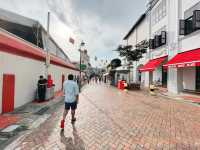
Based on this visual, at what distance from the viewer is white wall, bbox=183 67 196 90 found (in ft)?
52.6

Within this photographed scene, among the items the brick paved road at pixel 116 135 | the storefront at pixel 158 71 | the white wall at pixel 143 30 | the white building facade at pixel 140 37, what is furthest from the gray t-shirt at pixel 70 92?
the white wall at pixel 143 30

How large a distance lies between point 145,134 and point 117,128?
1.00m

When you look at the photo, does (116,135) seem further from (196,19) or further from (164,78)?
(164,78)

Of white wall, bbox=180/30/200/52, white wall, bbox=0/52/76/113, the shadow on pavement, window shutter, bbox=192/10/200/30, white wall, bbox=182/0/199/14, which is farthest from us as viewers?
white wall, bbox=182/0/199/14

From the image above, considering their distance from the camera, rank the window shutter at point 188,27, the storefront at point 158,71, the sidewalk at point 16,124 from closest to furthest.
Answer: the sidewalk at point 16,124 → the window shutter at point 188,27 → the storefront at point 158,71

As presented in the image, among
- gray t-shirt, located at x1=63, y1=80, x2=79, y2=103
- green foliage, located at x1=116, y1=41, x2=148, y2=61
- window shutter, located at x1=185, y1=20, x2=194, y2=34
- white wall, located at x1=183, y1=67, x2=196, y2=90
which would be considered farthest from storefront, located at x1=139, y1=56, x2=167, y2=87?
gray t-shirt, located at x1=63, y1=80, x2=79, y2=103

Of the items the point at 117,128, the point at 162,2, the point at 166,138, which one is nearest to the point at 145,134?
the point at 166,138

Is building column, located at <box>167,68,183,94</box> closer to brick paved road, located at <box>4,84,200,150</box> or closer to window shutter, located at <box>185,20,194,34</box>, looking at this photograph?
window shutter, located at <box>185,20,194,34</box>

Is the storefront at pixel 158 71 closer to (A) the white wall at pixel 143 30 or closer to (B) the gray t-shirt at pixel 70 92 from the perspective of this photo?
(A) the white wall at pixel 143 30

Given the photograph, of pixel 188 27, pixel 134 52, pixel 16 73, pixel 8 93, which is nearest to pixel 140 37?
pixel 134 52

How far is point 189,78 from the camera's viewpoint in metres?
16.7

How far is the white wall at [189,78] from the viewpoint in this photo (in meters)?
16.0

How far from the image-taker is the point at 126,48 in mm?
26734

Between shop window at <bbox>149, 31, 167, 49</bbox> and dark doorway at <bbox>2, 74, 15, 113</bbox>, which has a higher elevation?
shop window at <bbox>149, 31, 167, 49</bbox>
